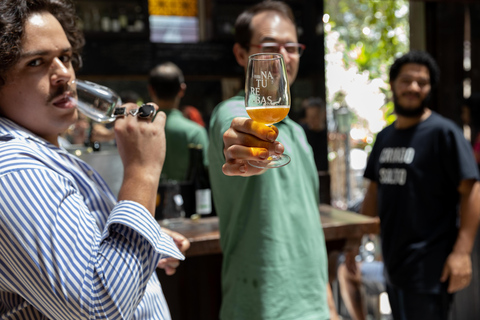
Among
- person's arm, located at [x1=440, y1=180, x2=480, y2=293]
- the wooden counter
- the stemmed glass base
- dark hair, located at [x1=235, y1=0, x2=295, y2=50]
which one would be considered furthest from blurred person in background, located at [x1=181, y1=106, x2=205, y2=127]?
the stemmed glass base

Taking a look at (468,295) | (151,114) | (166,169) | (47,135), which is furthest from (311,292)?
(468,295)

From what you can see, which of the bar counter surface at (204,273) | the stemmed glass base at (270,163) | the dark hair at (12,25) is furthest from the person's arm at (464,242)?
the dark hair at (12,25)

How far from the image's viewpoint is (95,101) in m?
1.19

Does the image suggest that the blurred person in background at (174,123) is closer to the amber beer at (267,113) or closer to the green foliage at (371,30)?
the amber beer at (267,113)

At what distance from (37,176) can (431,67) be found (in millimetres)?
2561

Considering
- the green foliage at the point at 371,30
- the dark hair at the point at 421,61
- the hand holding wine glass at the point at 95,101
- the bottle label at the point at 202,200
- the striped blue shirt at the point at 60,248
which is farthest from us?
the green foliage at the point at 371,30

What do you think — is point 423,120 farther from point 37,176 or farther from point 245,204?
point 37,176

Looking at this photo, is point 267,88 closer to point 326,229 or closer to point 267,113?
point 267,113

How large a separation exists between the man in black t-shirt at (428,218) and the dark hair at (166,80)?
1418 millimetres

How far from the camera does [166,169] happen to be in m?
2.83

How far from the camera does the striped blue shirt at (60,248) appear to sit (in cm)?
80

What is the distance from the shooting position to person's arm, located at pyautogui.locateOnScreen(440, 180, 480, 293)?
7.78ft

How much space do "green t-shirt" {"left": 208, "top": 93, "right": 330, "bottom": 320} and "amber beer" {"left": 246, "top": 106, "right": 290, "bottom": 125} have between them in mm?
355

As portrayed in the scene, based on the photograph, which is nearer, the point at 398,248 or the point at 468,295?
the point at 398,248
